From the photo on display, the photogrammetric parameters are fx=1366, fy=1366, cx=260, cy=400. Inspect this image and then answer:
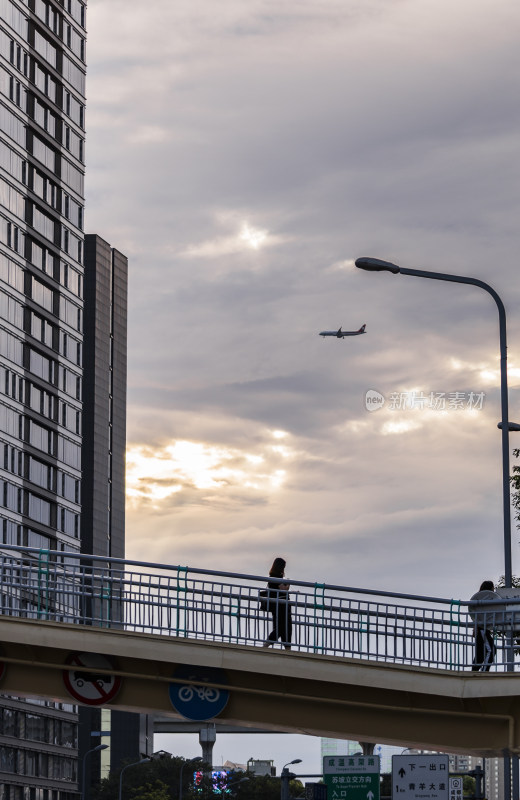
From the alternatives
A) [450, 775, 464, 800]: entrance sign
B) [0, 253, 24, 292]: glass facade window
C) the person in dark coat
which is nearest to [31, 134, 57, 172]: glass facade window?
[0, 253, 24, 292]: glass facade window

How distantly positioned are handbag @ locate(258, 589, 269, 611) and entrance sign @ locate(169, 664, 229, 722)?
67.3 inches

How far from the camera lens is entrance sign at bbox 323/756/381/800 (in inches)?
1668

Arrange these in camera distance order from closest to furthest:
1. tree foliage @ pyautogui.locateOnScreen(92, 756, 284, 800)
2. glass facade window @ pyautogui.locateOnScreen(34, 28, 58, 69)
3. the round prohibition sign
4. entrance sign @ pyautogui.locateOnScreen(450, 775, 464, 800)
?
the round prohibition sign < entrance sign @ pyautogui.locateOnScreen(450, 775, 464, 800) < glass facade window @ pyautogui.locateOnScreen(34, 28, 58, 69) < tree foliage @ pyautogui.locateOnScreen(92, 756, 284, 800)

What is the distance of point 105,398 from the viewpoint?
181250mm

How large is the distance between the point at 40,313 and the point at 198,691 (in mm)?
96245

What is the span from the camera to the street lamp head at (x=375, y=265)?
31.5 metres

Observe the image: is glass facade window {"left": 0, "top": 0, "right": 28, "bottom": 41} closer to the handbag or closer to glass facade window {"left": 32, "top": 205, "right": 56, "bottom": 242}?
glass facade window {"left": 32, "top": 205, "right": 56, "bottom": 242}

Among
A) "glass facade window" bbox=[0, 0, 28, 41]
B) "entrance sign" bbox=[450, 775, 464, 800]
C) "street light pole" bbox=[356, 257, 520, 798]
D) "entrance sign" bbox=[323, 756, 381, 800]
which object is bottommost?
"entrance sign" bbox=[450, 775, 464, 800]

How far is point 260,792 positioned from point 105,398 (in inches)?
2229

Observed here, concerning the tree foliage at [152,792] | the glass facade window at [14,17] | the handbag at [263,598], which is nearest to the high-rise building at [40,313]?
the glass facade window at [14,17]

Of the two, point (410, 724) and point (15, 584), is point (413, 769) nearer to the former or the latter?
point (410, 724)

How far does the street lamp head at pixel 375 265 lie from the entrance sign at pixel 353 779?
1746 cm

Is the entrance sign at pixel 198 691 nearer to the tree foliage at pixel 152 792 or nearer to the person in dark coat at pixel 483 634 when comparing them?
the person in dark coat at pixel 483 634

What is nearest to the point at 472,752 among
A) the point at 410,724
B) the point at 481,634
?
the point at 410,724
